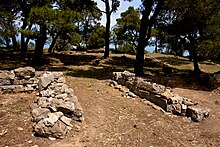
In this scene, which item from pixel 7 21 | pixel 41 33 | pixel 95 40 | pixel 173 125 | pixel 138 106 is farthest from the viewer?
pixel 95 40

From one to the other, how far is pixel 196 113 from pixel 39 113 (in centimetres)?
458

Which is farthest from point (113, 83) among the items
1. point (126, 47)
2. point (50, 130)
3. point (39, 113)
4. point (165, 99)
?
point (126, 47)

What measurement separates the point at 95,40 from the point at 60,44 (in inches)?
175

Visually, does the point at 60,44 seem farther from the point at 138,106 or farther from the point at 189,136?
the point at 189,136

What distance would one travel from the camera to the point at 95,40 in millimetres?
33125

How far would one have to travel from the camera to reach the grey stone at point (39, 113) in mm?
6695

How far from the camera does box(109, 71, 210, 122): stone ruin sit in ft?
27.6

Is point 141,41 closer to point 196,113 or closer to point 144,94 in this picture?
point 144,94

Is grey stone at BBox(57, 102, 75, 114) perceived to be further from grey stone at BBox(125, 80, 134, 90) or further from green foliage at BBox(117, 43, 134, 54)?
green foliage at BBox(117, 43, 134, 54)

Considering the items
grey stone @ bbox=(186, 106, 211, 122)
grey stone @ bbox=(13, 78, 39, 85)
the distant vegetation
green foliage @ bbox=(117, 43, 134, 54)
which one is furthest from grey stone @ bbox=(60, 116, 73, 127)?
green foliage @ bbox=(117, 43, 134, 54)

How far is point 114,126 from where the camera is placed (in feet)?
24.1

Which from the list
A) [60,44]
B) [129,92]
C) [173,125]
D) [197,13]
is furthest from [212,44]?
[60,44]

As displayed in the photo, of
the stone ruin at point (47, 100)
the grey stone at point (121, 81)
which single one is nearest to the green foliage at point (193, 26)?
the grey stone at point (121, 81)

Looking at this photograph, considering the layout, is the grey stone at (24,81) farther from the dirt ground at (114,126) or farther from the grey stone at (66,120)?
the grey stone at (66,120)
